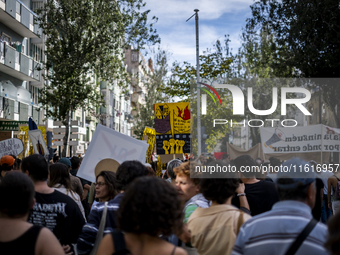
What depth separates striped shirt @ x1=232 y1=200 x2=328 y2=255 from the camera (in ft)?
8.50

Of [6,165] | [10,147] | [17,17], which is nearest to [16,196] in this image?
[6,165]

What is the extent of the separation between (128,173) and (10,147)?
7663 millimetres

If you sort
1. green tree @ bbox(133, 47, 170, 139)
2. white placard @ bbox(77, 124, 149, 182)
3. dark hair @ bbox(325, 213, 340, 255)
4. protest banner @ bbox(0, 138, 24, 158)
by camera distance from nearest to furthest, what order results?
dark hair @ bbox(325, 213, 340, 255) → white placard @ bbox(77, 124, 149, 182) → protest banner @ bbox(0, 138, 24, 158) → green tree @ bbox(133, 47, 170, 139)

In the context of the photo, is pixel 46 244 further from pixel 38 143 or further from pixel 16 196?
pixel 38 143

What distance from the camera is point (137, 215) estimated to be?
97.6 inches

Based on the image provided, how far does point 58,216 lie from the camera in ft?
13.6

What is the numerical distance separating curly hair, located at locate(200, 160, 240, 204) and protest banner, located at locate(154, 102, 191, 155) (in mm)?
11458

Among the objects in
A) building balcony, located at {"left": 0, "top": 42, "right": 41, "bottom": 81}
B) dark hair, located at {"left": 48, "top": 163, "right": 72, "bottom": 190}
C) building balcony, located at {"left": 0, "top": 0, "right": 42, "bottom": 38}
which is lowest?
dark hair, located at {"left": 48, "top": 163, "right": 72, "bottom": 190}

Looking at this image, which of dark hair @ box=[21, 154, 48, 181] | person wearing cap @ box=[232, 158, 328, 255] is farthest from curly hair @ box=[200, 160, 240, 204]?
dark hair @ box=[21, 154, 48, 181]

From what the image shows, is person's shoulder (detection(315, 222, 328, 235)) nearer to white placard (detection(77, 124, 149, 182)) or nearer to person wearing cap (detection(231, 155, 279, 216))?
person wearing cap (detection(231, 155, 279, 216))

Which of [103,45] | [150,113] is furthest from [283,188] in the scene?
[150,113]

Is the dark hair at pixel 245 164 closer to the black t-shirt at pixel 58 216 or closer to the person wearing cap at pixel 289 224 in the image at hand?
the black t-shirt at pixel 58 216

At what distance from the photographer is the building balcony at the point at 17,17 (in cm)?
2583

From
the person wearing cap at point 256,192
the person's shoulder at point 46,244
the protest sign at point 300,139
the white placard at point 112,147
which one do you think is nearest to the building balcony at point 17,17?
the protest sign at point 300,139
